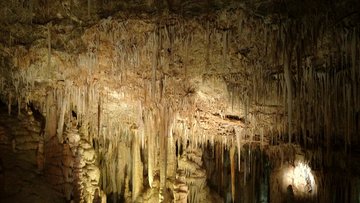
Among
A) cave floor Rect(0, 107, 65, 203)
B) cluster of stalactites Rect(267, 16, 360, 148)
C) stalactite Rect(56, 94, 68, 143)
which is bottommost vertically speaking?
cave floor Rect(0, 107, 65, 203)

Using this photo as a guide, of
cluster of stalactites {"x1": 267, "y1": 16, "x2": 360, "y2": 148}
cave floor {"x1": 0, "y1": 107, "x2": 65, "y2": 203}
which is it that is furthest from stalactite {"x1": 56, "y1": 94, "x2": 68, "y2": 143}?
cluster of stalactites {"x1": 267, "y1": 16, "x2": 360, "y2": 148}

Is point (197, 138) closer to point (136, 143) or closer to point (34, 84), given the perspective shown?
point (136, 143)

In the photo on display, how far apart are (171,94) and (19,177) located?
3.75 meters

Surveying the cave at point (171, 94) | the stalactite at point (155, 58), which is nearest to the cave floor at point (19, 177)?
the cave at point (171, 94)

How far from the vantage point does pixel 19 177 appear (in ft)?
27.8

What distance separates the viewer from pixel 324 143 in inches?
441

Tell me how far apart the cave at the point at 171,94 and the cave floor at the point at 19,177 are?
0.02 metres

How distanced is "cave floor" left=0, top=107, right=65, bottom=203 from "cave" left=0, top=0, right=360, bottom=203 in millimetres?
24

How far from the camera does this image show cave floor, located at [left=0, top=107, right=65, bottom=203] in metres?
8.13

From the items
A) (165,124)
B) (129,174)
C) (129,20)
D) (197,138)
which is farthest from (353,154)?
(129,20)

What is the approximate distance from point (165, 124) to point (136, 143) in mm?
2607

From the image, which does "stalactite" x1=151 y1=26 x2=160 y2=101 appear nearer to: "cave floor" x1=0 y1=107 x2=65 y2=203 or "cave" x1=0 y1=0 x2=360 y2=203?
"cave" x1=0 y1=0 x2=360 y2=203

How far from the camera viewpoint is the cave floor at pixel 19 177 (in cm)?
813

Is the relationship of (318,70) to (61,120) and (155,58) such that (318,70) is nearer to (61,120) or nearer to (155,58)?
(155,58)
